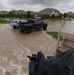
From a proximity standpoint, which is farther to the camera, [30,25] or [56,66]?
[30,25]

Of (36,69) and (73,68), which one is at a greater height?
(73,68)

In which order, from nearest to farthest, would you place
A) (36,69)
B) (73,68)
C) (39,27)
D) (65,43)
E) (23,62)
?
(73,68) → (36,69) → (65,43) → (23,62) → (39,27)

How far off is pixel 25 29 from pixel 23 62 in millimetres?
10455

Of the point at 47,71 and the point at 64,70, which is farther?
the point at 47,71

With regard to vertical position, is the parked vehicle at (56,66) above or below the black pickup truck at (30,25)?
above

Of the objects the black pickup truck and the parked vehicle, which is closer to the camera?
the parked vehicle

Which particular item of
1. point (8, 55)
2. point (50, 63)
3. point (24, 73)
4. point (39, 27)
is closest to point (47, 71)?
point (50, 63)

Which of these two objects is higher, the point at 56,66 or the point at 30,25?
the point at 56,66

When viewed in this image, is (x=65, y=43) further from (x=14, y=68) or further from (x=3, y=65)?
(x=3, y=65)

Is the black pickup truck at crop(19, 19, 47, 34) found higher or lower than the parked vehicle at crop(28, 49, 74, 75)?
lower

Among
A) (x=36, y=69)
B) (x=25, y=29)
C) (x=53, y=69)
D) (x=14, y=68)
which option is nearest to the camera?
(x=53, y=69)

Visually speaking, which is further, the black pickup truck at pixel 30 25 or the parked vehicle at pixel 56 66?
the black pickup truck at pixel 30 25

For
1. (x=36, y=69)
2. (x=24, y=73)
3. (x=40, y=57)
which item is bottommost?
(x=24, y=73)

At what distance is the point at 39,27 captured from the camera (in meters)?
21.1
